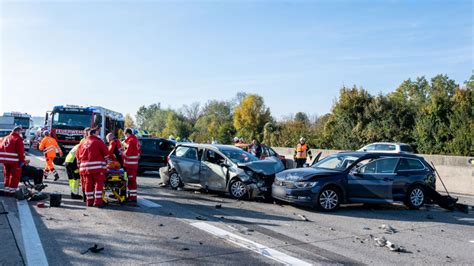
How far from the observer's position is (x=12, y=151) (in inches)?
432

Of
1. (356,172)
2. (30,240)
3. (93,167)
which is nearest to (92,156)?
(93,167)

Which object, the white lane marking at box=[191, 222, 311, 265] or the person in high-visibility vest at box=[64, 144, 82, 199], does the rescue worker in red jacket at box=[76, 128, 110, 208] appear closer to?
the person in high-visibility vest at box=[64, 144, 82, 199]

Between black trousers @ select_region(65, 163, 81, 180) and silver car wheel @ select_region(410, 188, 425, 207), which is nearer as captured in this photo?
black trousers @ select_region(65, 163, 81, 180)

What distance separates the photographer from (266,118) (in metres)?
58.3

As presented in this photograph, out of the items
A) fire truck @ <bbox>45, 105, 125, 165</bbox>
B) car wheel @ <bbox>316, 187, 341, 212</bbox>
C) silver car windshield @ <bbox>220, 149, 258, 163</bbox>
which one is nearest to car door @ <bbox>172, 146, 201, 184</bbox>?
silver car windshield @ <bbox>220, 149, 258, 163</bbox>

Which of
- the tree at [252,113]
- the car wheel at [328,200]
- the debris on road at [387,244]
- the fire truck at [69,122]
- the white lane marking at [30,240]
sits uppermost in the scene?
the tree at [252,113]

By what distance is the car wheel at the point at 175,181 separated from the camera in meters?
13.5

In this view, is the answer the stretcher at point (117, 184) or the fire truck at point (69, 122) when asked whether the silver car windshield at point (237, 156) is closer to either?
the stretcher at point (117, 184)

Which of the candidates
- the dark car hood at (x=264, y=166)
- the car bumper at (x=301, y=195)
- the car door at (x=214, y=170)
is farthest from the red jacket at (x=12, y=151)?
the car bumper at (x=301, y=195)

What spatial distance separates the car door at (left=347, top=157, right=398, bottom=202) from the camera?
10.6 metres

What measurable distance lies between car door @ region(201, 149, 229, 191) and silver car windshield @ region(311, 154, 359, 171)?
2.51 m

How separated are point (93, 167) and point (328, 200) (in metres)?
5.37

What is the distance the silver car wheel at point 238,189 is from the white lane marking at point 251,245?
3.41 m

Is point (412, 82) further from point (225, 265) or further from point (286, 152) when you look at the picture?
point (225, 265)
